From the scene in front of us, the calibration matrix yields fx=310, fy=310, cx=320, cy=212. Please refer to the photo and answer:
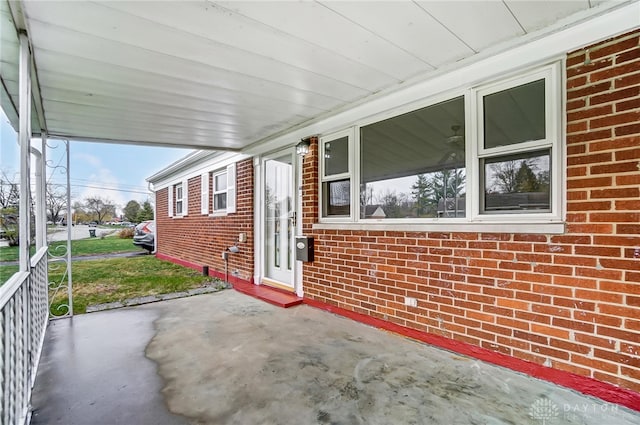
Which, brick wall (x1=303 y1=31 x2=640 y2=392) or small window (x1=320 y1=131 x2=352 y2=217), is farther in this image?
small window (x1=320 y1=131 x2=352 y2=217)

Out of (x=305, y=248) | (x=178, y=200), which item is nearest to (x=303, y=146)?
(x=305, y=248)

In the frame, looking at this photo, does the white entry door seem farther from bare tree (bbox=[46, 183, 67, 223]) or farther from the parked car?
the parked car

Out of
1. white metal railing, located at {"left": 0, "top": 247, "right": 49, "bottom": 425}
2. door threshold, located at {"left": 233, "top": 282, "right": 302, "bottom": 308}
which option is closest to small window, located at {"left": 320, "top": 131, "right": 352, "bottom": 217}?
door threshold, located at {"left": 233, "top": 282, "right": 302, "bottom": 308}

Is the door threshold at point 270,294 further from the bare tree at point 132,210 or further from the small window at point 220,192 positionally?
the bare tree at point 132,210

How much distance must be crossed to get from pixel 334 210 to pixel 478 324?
2.23m

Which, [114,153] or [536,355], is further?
[114,153]

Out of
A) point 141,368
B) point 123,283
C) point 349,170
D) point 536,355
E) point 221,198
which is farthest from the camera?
point 221,198

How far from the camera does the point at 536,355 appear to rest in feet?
7.93

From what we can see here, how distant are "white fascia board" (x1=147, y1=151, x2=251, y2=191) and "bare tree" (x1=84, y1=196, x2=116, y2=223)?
16496mm

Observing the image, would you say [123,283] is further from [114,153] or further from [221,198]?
[114,153]


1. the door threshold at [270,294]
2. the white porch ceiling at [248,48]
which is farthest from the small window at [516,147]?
the door threshold at [270,294]

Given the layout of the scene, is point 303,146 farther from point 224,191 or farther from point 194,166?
point 194,166

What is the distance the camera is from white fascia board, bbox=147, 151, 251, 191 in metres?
6.69

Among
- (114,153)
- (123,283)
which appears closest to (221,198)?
(123,283)
